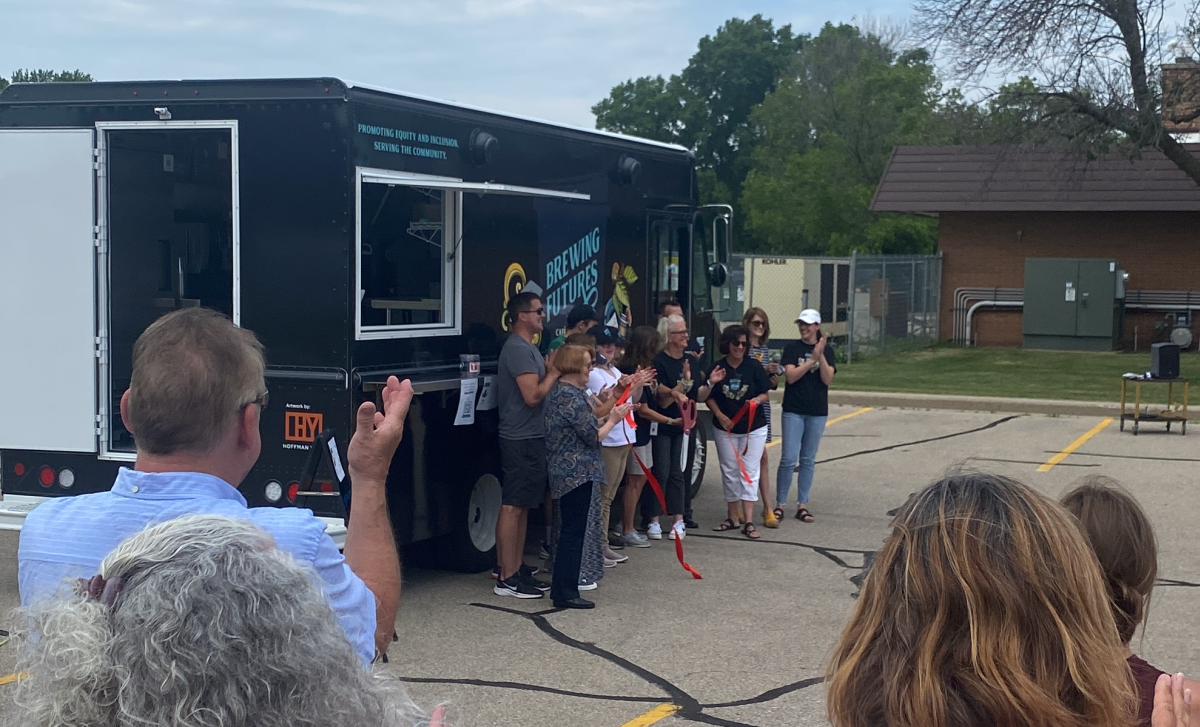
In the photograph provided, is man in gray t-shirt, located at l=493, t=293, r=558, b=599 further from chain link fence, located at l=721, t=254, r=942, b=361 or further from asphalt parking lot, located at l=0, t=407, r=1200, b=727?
chain link fence, located at l=721, t=254, r=942, b=361

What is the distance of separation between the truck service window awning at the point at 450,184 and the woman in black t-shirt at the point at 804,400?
8.00 feet

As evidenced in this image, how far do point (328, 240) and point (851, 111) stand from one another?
1818 inches

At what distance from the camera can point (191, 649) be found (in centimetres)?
143

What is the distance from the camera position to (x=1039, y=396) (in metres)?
19.2

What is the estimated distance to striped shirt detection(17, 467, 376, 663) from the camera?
2227 mm

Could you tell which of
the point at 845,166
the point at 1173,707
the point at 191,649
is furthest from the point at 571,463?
the point at 845,166

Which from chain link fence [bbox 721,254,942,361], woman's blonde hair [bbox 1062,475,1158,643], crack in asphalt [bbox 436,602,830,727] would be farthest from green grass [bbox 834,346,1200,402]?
woman's blonde hair [bbox 1062,475,1158,643]

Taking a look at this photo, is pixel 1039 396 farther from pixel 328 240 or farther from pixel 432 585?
pixel 328 240

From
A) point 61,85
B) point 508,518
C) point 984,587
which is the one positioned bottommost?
point 508,518

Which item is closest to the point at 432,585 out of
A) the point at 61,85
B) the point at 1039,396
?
the point at 61,85

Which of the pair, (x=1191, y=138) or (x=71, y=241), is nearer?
(x=71, y=241)

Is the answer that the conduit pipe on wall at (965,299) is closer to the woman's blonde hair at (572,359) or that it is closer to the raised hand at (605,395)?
the raised hand at (605,395)

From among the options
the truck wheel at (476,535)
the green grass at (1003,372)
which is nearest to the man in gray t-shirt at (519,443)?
the truck wheel at (476,535)

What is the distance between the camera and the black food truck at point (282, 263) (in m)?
6.89
